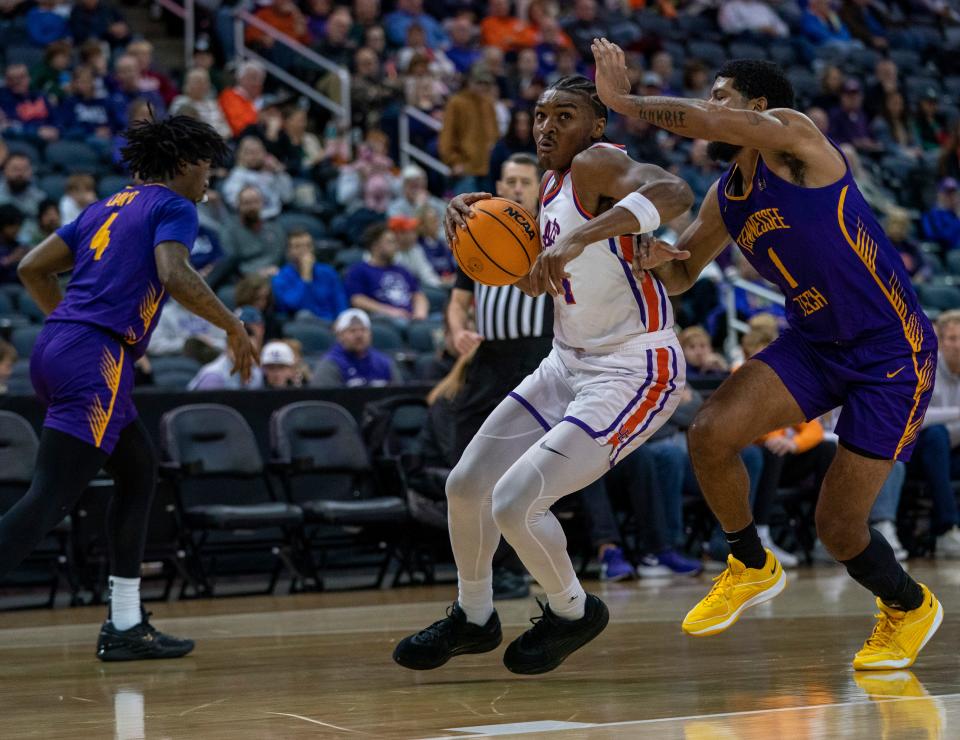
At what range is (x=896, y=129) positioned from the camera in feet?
59.2

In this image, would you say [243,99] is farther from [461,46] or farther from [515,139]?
[461,46]

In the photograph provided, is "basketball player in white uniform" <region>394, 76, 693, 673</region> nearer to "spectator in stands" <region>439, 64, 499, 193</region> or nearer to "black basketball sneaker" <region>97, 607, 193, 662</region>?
"black basketball sneaker" <region>97, 607, 193, 662</region>

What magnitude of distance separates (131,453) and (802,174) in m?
2.71

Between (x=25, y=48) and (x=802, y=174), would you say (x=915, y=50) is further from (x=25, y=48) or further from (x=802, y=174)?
(x=802, y=174)

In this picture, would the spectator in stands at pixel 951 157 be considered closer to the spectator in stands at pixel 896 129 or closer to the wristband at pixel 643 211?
the spectator in stands at pixel 896 129

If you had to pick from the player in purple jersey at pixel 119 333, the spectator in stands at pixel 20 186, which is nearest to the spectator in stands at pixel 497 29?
the spectator in stands at pixel 20 186

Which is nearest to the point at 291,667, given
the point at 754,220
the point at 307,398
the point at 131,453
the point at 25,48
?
the point at 131,453

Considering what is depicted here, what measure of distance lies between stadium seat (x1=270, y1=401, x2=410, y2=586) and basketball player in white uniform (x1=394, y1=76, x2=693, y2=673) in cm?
396

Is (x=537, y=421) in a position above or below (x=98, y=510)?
above

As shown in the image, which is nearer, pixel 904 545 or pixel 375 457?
pixel 375 457

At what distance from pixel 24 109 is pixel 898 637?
966 cm

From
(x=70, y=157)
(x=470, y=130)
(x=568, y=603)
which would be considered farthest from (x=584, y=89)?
(x=470, y=130)

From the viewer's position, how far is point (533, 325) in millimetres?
7379

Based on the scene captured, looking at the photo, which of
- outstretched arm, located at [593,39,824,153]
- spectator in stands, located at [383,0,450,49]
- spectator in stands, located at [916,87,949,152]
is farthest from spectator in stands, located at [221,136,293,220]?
spectator in stands, located at [916,87,949,152]
